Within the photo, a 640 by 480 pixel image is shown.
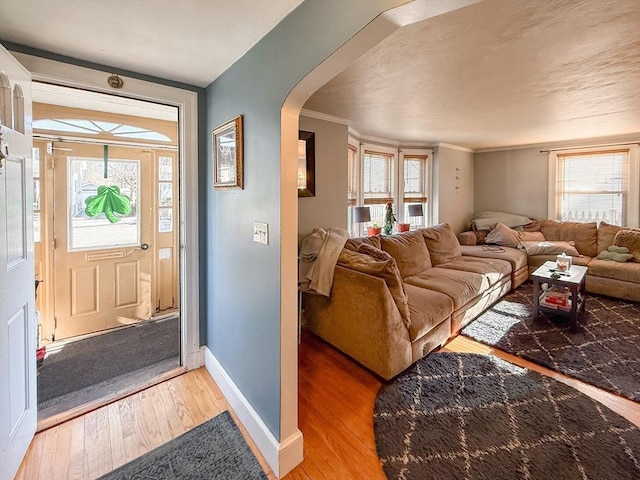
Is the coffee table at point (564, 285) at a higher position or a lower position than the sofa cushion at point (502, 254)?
lower

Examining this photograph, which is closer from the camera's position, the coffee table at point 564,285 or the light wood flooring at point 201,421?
the light wood flooring at point 201,421

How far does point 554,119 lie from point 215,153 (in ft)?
12.6

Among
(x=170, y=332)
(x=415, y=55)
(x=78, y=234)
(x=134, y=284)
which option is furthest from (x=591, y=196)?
(x=78, y=234)

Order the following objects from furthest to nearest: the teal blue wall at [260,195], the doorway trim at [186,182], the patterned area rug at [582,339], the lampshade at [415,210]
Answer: the lampshade at [415,210] < the patterned area rug at [582,339] < the doorway trim at [186,182] < the teal blue wall at [260,195]

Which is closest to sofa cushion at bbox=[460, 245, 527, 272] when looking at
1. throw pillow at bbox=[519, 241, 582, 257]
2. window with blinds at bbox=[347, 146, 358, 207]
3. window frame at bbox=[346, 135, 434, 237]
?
throw pillow at bbox=[519, 241, 582, 257]

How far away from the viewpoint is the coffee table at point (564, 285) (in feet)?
10.0

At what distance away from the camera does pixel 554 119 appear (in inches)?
143

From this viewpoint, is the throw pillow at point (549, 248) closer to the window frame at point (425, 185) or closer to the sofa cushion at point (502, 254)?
the sofa cushion at point (502, 254)

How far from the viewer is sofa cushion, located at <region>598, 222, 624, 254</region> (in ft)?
14.9

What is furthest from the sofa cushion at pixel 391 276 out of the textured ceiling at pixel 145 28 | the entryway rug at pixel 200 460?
the textured ceiling at pixel 145 28

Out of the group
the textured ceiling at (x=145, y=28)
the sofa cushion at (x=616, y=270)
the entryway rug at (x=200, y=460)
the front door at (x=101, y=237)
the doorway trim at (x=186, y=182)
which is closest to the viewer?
the textured ceiling at (x=145, y=28)

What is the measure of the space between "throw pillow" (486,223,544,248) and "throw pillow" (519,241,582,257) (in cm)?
13

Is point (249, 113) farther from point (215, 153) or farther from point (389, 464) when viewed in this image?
point (389, 464)

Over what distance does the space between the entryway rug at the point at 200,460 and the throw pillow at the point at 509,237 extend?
4.84 meters
